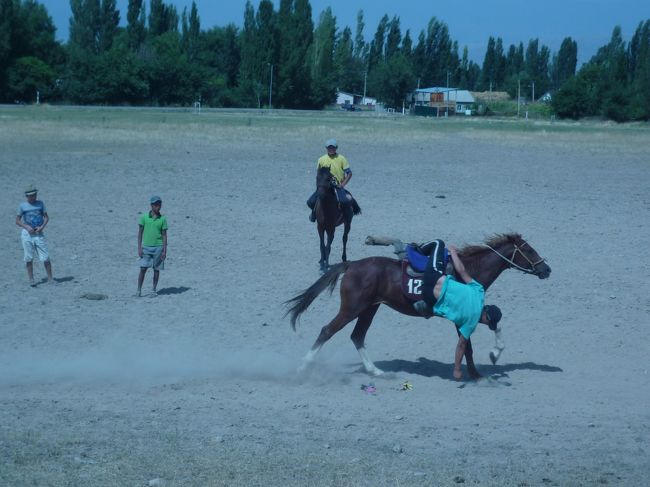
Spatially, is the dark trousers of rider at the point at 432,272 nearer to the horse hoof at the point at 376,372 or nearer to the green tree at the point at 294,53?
the horse hoof at the point at 376,372

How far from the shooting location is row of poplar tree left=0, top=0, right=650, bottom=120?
91.2m

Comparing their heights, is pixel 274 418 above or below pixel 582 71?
below

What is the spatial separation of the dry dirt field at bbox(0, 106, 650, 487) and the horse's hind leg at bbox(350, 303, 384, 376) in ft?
0.55

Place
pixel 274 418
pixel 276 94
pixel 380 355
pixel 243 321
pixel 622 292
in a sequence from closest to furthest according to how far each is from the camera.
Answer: pixel 274 418
pixel 380 355
pixel 243 321
pixel 622 292
pixel 276 94

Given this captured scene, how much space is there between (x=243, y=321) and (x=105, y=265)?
403 cm

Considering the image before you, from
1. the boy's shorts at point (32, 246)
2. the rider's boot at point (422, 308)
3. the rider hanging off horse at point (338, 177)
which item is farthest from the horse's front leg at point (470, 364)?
the boy's shorts at point (32, 246)

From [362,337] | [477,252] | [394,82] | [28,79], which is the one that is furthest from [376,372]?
→ [394,82]

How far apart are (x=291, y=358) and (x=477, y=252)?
8.13ft

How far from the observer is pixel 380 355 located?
10375 millimetres

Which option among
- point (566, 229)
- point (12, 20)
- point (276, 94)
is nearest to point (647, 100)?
point (276, 94)

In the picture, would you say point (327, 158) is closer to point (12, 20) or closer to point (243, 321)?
point (243, 321)

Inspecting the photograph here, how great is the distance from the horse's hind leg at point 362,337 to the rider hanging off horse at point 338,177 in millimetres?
5468

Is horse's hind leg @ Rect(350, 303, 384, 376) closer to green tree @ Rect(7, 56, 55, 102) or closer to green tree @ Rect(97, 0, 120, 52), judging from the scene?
green tree @ Rect(7, 56, 55, 102)

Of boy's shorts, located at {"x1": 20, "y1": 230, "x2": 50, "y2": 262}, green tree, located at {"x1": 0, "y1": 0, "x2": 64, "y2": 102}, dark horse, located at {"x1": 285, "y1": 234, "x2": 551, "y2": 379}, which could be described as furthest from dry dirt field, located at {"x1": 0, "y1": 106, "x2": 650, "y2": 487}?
green tree, located at {"x1": 0, "y1": 0, "x2": 64, "y2": 102}
